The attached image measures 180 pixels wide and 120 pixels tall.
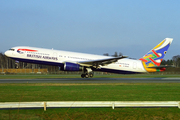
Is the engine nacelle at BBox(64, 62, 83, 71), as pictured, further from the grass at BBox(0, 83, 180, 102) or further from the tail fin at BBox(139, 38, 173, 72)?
the grass at BBox(0, 83, 180, 102)

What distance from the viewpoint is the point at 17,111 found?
10.6 m

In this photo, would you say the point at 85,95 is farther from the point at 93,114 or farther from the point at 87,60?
the point at 87,60

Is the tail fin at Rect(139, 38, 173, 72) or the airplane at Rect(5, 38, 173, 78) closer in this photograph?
the airplane at Rect(5, 38, 173, 78)

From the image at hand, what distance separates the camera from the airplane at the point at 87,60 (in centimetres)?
3409

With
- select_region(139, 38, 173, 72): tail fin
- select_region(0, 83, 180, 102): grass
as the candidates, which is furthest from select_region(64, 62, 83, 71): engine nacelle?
select_region(0, 83, 180, 102): grass

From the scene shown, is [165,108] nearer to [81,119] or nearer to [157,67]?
[81,119]

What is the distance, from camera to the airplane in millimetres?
34094

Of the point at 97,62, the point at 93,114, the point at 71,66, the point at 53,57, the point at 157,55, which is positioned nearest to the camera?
the point at 93,114

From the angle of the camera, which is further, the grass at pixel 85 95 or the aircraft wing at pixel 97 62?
the aircraft wing at pixel 97 62

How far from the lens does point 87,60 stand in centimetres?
3744

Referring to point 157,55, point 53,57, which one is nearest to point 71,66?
point 53,57

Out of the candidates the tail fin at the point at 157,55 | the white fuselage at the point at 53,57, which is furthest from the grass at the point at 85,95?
the tail fin at the point at 157,55

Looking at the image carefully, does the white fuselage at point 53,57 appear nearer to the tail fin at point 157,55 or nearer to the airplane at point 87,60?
the airplane at point 87,60

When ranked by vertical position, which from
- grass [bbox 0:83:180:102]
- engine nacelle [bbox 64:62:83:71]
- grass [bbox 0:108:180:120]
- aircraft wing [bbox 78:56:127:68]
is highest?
aircraft wing [bbox 78:56:127:68]
